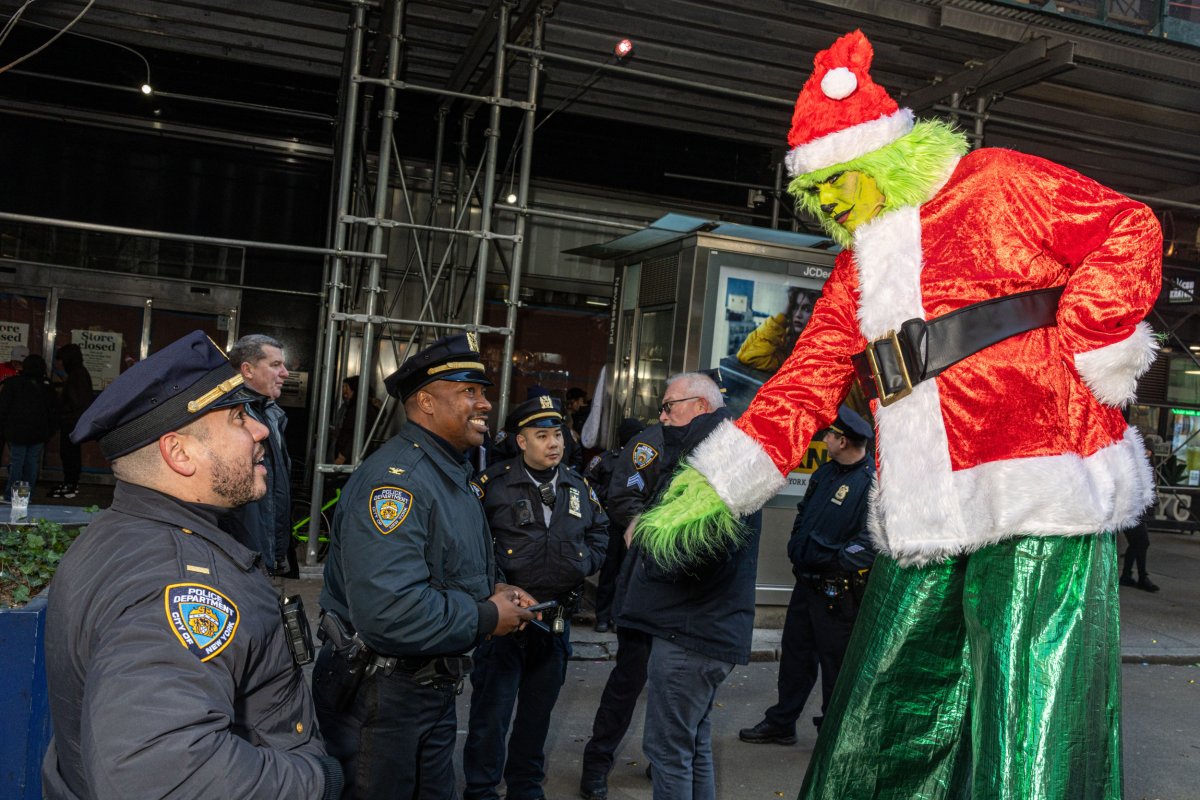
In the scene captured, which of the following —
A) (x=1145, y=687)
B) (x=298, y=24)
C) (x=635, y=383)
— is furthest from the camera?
(x=298, y=24)

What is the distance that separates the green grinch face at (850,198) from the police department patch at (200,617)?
1.77 meters

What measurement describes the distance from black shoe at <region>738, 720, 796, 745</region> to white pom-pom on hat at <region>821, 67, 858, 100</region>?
382 centimetres

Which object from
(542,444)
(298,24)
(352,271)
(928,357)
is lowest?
(542,444)

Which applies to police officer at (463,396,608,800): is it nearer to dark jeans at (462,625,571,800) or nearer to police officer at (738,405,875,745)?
dark jeans at (462,625,571,800)

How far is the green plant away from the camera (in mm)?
3338

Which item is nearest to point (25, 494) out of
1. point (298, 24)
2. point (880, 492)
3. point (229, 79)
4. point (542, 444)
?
point (542, 444)

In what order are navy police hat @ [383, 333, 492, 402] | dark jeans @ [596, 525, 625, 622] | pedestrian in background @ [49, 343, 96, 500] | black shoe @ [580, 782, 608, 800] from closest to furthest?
navy police hat @ [383, 333, 492, 402]
black shoe @ [580, 782, 608, 800]
dark jeans @ [596, 525, 625, 622]
pedestrian in background @ [49, 343, 96, 500]

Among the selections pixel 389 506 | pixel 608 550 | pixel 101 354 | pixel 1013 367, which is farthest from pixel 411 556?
pixel 101 354

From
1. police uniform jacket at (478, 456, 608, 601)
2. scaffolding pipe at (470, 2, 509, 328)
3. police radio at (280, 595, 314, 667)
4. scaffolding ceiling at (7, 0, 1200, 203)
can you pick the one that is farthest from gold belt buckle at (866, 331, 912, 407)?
scaffolding ceiling at (7, 0, 1200, 203)

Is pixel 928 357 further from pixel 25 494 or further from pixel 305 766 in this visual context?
pixel 25 494

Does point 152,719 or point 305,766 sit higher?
point 152,719

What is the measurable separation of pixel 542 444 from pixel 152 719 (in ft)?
9.88

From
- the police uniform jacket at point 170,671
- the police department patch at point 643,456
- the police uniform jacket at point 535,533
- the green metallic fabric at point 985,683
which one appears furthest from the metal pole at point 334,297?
the police uniform jacket at point 170,671

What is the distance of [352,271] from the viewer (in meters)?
11.3
